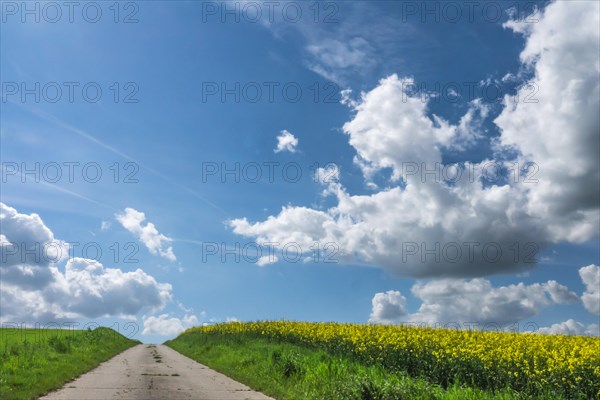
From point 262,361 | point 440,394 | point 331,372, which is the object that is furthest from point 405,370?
point 262,361

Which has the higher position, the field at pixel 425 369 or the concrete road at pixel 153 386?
the field at pixel 425 369

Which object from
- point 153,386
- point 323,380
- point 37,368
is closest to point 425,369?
point 323,380

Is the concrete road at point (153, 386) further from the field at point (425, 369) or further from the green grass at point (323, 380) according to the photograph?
the field at point (425, 369)

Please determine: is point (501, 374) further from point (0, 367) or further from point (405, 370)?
point (0, 367)

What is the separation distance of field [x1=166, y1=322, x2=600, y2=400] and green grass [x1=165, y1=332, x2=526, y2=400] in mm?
25

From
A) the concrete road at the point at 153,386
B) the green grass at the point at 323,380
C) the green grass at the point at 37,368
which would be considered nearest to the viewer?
the green grass at the point at 323,380

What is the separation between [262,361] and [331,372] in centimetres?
695

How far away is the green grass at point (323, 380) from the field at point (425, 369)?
0.08ft

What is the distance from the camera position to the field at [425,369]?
562 inches

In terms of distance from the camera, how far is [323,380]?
54.5ft

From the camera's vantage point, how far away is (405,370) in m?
18.6

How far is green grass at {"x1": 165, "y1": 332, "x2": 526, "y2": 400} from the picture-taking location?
531 inches

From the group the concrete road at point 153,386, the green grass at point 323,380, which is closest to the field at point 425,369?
the green grass at point 323,380

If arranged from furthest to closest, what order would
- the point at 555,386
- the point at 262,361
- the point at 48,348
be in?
the point at 48,348 < the point at 262,361 < the point at 555,386
